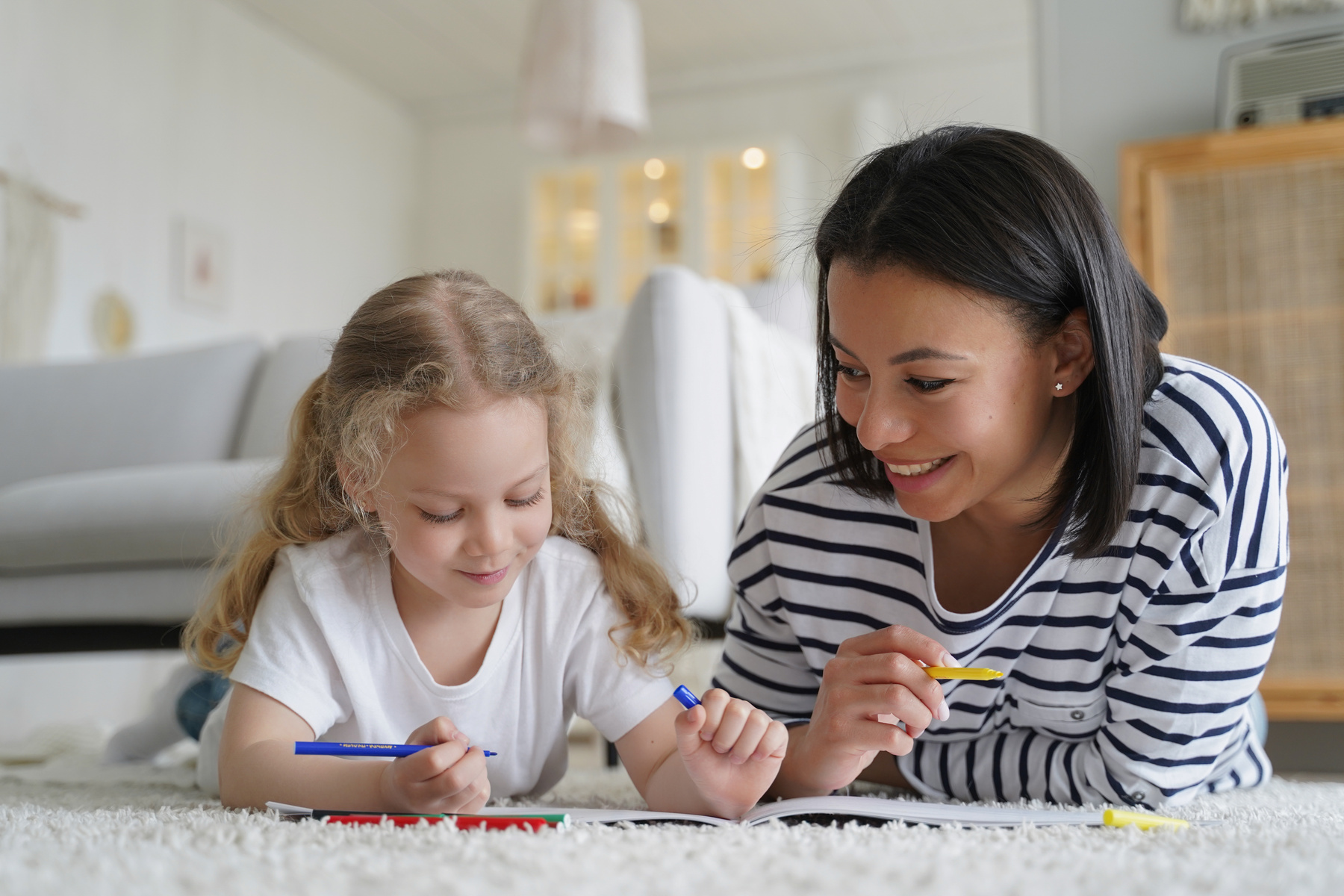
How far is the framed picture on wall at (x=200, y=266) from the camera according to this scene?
4.14 metres

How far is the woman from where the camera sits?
2.86 feet

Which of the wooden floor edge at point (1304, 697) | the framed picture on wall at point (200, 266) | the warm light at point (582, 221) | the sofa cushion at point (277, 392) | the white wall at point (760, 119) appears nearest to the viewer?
the wooden floor edge at point (1304, 697)

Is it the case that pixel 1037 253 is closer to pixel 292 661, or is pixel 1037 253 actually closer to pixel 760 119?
pixel 292 661

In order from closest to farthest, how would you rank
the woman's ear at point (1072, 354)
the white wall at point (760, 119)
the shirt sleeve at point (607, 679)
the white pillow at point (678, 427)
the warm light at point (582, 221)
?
the woman's ear at point (1072, 354), the shirt sleeve at point (607, 679), the white pillow at point (678, 427), the white wall at point (760, 119), the warm light at point (582, 221)

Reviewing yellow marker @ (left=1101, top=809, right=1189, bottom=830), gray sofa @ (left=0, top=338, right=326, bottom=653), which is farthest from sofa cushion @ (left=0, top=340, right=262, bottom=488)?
yellow marker @ (left=1101, top=809, right=1189, bottom=830)

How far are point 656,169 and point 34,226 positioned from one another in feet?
8.57

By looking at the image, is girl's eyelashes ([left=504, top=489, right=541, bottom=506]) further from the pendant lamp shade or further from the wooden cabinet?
the pendant lamp shade

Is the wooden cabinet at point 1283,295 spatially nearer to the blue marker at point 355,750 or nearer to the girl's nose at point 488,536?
the girl's nose at point 488,536

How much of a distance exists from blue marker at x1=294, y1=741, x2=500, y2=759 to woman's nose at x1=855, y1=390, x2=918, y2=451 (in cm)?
42

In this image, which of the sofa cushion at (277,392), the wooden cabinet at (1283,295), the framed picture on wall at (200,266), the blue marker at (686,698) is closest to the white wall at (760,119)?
the framed picture on wall at (200,266)

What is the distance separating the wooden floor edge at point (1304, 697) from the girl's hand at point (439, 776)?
164 cm

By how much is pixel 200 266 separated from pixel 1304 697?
3.95m

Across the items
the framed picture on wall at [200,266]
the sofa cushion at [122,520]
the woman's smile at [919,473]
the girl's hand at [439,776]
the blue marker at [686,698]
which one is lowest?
the girl's hand at [439,776]

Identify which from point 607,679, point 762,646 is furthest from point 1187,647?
point 607,679
